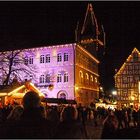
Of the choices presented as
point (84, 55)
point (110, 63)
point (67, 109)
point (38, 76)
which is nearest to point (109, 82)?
point (110, 63)

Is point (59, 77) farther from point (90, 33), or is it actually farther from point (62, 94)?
point (90, 33)

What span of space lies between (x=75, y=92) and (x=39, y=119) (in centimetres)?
4077

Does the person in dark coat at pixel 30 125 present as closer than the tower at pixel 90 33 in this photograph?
Yes

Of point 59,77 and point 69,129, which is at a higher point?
point 59,77

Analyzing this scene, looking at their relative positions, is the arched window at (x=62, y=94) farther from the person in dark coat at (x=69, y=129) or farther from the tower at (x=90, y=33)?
the person in dark coat at (x=69, y=129)

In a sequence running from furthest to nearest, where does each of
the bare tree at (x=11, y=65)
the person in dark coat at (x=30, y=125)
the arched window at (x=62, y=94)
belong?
1. the arched window at (x=62, y=94)
2. the bare tree at (x=11, y=65)
3. the person in dark coat at (x=30, y=125)

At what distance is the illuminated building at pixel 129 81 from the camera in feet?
196

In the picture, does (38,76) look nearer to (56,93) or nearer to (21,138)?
(56,93)

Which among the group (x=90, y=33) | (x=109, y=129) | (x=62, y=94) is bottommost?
(x=109, y=129)

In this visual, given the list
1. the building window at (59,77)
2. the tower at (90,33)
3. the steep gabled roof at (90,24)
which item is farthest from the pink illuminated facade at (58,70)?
the steep gabled roof at (90,24)

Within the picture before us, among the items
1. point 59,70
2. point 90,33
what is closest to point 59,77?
point 59,70

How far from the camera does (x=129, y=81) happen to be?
60.1m

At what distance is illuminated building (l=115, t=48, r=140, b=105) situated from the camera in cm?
5969

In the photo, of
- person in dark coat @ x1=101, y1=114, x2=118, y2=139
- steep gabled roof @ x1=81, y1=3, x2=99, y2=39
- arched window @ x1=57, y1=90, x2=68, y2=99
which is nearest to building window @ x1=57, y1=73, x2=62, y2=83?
arched window @ x1=57, y1=90, x2=68, y2=99
